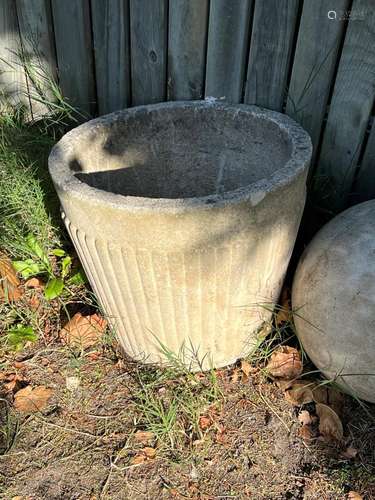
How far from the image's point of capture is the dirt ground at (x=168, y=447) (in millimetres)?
1916

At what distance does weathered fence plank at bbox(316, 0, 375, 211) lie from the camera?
213 cm

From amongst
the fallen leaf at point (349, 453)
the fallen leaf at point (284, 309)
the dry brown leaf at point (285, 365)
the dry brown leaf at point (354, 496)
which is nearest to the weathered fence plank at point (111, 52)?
the fallen leaf at point (284, 309)

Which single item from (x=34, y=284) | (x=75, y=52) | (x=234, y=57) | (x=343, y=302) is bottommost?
(x=34, y=284)

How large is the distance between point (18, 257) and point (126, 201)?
1227 millimetres

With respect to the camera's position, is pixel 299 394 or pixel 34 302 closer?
pixel 299 394

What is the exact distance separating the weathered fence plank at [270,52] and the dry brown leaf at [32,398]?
1572 mm

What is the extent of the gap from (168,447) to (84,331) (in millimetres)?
671

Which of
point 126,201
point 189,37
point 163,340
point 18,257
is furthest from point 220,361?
point 189,37

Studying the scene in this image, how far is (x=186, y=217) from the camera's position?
1.69m

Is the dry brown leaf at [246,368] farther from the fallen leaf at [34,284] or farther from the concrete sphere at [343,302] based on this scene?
the fallen leaf at [34,284]

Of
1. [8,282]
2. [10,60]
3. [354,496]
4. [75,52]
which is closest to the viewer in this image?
[354,496]

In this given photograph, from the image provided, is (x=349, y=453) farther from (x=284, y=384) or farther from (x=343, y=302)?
(x=343, y=302)

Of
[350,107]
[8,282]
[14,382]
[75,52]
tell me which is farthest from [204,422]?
[75,52]

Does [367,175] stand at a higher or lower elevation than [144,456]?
higher
